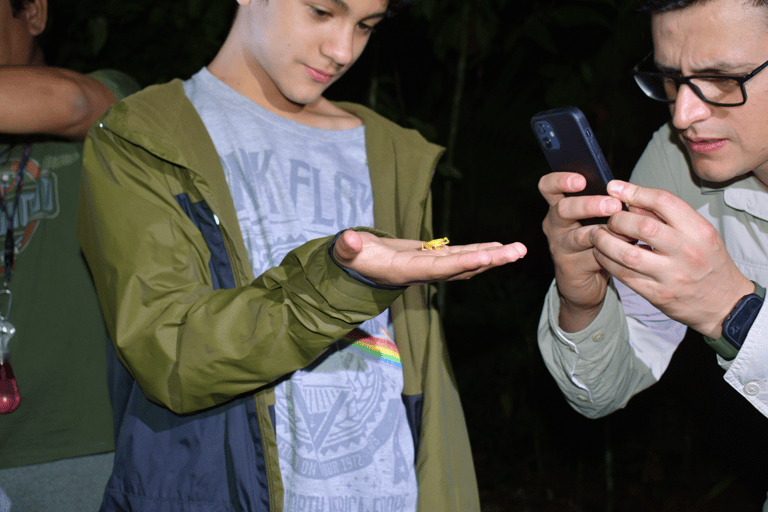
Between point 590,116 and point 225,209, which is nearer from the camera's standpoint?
point 225,209

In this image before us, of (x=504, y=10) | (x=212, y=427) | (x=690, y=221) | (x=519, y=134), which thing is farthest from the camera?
(x=519, y=134)

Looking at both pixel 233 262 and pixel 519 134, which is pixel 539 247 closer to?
pixel 519 134

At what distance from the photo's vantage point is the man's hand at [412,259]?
1.04 m

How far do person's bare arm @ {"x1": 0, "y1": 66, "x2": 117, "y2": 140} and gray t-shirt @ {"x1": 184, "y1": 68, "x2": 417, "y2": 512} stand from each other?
0.24 m

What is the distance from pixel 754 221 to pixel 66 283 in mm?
1749

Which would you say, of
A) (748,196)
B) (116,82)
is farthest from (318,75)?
(748,196)

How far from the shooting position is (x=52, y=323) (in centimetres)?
164

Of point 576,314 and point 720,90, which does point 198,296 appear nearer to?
point 576,314

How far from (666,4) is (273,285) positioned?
3.46 ft

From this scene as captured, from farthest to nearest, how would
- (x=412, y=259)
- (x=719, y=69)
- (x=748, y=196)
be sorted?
(x=748, y=196) → (x=719, y=69) → (x=412, y=259)

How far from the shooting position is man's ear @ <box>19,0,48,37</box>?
1732 mm

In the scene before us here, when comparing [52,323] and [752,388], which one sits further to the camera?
[52,323]

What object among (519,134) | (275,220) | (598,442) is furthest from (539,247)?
(275,220)

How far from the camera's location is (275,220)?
1.51m
